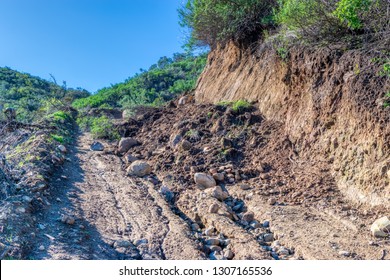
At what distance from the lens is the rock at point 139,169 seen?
715cm

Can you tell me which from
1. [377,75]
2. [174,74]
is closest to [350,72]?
[377,75]

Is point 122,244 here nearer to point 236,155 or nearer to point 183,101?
point 236,155

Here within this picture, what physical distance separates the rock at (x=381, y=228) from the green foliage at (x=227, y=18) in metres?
5.67

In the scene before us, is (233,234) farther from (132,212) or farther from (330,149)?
(330,149)

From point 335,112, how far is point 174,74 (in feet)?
75.2

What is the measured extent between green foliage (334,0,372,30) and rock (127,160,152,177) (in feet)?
13.8

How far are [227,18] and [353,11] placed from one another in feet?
14.8

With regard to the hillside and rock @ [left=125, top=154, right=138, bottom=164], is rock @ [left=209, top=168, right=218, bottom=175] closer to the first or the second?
the hillside

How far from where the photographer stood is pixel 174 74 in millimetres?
28000

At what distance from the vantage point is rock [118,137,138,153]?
8923 mm

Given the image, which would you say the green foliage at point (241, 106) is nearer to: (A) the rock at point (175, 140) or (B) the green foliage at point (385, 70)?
(A) the rock at point (175, 140)

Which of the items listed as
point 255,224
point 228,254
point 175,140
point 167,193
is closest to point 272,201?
point 255,224

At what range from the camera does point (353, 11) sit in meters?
5.23
